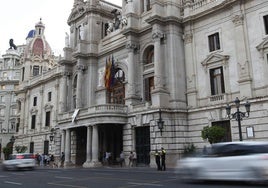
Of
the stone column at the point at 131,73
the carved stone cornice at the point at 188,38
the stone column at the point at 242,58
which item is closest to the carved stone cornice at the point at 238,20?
the stone column at the point at 242,58

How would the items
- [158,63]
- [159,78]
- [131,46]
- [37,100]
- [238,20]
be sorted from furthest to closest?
[37,100]
[131,46]
[158,63]
[159,78]
[238,20]

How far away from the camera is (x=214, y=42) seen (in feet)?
98.6

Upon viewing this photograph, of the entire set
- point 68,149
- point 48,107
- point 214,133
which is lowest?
point 68,149

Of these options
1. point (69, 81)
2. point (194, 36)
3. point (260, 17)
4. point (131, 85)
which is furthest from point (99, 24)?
point (260, 17)

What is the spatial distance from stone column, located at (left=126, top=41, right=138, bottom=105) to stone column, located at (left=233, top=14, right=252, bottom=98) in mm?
11402

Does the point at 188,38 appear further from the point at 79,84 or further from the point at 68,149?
the point at 68,149

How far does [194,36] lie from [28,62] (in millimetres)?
41046

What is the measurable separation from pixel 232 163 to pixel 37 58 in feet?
→ 188

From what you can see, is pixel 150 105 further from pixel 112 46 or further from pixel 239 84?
pixel 112 46

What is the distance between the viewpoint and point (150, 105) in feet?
99.5

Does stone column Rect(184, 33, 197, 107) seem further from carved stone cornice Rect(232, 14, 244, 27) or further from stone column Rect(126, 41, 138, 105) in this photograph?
stone column Rect(126, 41, 138, 105)

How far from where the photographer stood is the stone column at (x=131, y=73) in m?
33.4

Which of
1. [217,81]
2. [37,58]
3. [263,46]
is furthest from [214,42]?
[37,58]

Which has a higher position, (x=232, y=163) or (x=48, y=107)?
(x=48, y=107)
